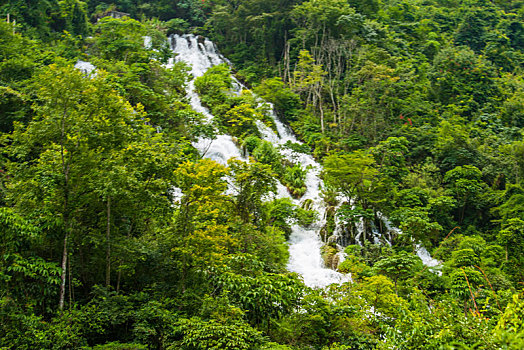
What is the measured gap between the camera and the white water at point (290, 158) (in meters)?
13.5

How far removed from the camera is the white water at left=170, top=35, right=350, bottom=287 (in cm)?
1347

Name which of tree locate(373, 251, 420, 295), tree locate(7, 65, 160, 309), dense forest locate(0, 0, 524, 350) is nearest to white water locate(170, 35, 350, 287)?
dense forest locate(0, 0, 524, 350)

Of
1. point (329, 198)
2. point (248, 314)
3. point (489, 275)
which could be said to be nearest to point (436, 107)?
point (329, 198)

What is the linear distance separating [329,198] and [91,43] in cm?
2102

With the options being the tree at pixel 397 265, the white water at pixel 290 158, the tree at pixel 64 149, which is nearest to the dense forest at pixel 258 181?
the tree at pixel 64 149

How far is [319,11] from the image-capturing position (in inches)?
1017

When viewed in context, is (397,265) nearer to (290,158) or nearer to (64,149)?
(64,149)

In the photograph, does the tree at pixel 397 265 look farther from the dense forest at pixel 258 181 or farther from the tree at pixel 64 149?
the tree at pixel 64 149

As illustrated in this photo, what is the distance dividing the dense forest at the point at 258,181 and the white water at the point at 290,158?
529 mm

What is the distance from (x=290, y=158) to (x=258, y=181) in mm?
9131

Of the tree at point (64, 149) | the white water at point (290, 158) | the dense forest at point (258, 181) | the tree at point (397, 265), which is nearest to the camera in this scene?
the dense forest at point (258, 181)

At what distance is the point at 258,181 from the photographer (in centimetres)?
1200

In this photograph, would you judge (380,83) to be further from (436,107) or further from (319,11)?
(319,11)

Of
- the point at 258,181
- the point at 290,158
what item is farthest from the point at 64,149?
the point at 290,158
